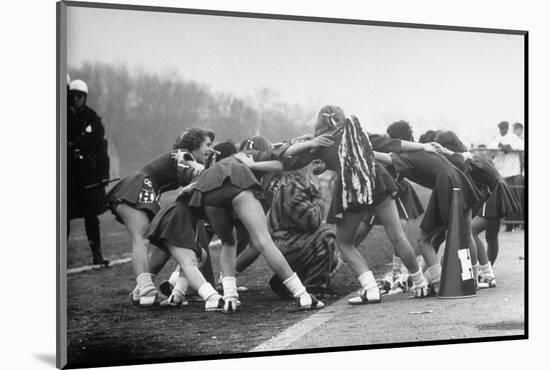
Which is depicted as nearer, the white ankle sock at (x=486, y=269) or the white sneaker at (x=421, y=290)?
the white sneaker at (x=421, y=290)

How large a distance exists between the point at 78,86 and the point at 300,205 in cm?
190

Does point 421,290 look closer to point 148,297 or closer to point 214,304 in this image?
point 214,304

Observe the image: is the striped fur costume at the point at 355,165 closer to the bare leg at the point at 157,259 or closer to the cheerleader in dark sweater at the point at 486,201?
the cheerleader in dark sweater at the point at 486,201

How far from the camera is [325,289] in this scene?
755cm

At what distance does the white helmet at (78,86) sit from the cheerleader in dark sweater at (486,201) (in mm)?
3091

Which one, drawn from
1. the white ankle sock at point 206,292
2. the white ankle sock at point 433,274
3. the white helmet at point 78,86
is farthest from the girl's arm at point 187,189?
the white ankle sock at point 433,274

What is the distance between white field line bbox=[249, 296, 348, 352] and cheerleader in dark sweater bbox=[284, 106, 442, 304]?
0.70 feet

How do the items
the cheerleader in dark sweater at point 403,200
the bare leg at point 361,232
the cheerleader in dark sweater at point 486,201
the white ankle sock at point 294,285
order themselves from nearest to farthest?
the white ankle sock at point 294,285, the bare leg at point 361,232, the cheerleader in dark sweater at point 403,200, the cheerleader in dark sweater at point 486,201

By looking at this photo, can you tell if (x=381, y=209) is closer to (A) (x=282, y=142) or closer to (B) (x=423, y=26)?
(A) (x=282, y=142)

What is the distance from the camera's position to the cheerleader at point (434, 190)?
25.9 ft

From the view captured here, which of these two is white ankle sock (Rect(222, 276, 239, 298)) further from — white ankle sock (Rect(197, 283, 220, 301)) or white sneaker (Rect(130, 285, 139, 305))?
white sneaker (Rect(130, 285, 139, 305))

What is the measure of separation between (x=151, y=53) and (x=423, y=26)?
2.36 meters

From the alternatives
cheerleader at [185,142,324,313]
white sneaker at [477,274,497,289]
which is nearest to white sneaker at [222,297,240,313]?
cheerleader at [185,142,324,313]

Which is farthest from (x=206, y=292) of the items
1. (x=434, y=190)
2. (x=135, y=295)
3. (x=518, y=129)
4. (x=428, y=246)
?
(x=518, y=129)
